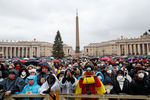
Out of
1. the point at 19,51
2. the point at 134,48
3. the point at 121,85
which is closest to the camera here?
the point at 121,85

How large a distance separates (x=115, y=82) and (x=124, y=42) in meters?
78.4

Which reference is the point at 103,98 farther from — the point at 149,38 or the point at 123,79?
the point at 149,38

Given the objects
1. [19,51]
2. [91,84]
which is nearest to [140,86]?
[91,84]

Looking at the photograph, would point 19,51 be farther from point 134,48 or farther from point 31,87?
point 31,87

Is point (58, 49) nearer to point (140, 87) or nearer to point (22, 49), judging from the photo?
point (140, 87)

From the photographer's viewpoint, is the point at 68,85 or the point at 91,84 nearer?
the point at 91,84

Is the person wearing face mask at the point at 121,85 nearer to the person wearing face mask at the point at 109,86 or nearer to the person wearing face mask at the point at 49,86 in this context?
the person wearing face mask at the point at 109,86

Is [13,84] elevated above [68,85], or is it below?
above

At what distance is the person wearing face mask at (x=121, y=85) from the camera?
4410 mm

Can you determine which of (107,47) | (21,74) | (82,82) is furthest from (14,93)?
(107,47)

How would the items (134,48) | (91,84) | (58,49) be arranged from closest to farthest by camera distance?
(91,84) → (58,49) → (134,48)

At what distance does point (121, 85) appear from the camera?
4.57 metres

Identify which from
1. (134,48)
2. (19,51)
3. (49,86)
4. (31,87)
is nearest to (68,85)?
(49,86)

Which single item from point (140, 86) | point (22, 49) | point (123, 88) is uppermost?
point (22, 49)
